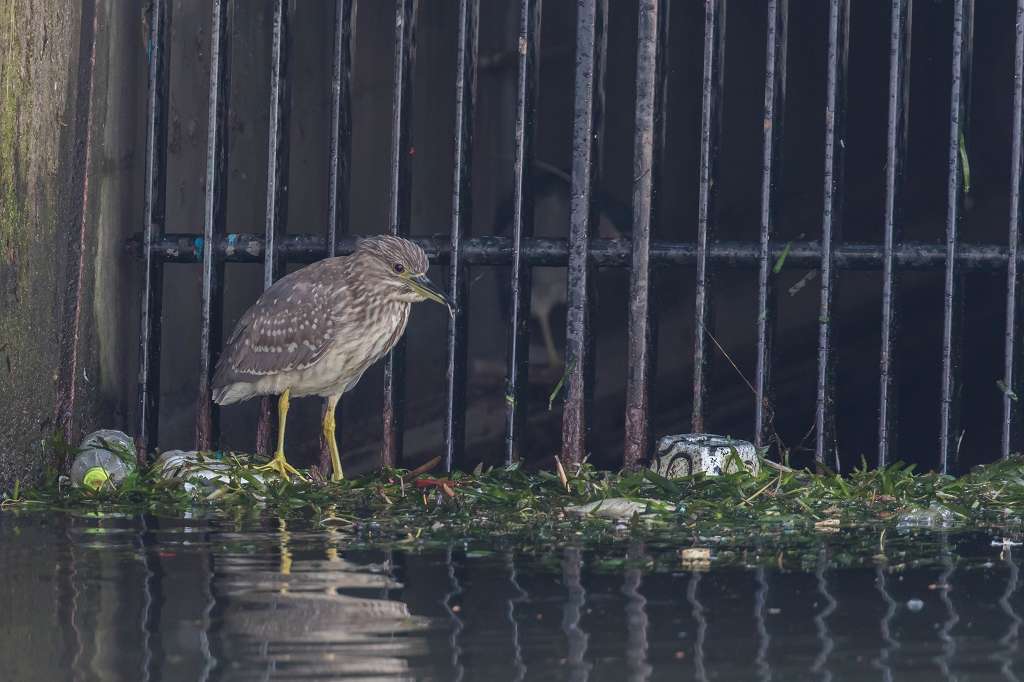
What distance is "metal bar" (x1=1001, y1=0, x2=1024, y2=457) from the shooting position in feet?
21.8

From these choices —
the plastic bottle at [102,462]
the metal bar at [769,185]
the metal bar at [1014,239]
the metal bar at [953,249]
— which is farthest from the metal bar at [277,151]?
the metal bar at [1014,239]

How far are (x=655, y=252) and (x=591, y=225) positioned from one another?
292 millimetres

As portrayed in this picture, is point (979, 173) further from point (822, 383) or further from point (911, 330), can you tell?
point (822, 383)

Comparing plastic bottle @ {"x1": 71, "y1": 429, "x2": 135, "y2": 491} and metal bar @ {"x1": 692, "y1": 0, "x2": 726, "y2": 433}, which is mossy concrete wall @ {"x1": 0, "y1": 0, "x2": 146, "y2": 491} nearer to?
plastic bottle @ {"x1": 71, "y1": 429, "x2": 135, "y2": 491}

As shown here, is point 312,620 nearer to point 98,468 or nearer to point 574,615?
point 574,615

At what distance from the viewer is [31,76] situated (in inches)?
249

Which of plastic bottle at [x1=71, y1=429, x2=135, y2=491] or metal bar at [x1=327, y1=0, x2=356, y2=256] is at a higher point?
metal bar at [x1=327, y1=0, x2=356, y2=256]

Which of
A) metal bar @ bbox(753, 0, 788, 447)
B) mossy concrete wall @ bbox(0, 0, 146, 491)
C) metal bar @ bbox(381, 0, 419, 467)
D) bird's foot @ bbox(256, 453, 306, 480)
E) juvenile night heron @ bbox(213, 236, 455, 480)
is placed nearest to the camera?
mossy concrete wall @ bbox(0, 0, 146, 491)

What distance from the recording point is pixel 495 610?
4.08m

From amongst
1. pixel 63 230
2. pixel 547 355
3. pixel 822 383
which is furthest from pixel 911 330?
pixel 63 230

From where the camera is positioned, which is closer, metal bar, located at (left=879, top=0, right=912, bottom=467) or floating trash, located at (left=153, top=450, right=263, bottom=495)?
floating trash, located at (left=153, top=450, right=263, bottom=495)

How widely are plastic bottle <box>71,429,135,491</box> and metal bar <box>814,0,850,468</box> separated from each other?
277 cm

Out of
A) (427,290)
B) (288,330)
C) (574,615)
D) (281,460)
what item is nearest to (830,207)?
(427,290)

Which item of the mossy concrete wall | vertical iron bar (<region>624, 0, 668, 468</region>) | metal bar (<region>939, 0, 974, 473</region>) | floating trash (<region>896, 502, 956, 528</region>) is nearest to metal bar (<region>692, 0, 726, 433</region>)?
vertical iron bar (<region>624, 0, 668, 468</region>)
